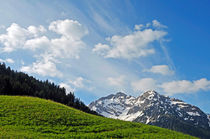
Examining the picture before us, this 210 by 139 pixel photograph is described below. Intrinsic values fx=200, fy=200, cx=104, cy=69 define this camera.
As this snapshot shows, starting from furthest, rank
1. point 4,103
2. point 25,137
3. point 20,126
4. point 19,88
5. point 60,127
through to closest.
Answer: point 19,88
point 4,103
point 60,127
point 20,126
point 25,137

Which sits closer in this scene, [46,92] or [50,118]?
[50,118]

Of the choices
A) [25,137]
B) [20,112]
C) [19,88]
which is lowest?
[25,137]

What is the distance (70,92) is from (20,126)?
125m

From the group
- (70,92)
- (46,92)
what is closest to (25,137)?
(46,92)

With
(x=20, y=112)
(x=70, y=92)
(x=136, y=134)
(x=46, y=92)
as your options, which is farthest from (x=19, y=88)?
(x=136, y=134)

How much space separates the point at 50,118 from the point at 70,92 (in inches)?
4660

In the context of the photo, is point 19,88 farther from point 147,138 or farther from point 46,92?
point 147,138

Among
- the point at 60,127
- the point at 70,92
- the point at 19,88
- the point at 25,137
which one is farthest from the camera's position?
the point at 70,92

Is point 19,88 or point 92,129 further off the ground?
point 19,88

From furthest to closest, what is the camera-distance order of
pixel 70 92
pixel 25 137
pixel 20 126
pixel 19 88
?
1. pixel 70 92
2. pixel 19 88
3. pixel 20 126
4. pixel 25 137

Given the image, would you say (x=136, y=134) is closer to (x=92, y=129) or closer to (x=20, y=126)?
(x=92, y=129)

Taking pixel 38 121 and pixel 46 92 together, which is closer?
pixel 38 121

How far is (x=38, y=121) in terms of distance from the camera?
124ft

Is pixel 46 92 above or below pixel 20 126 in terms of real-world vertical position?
above
